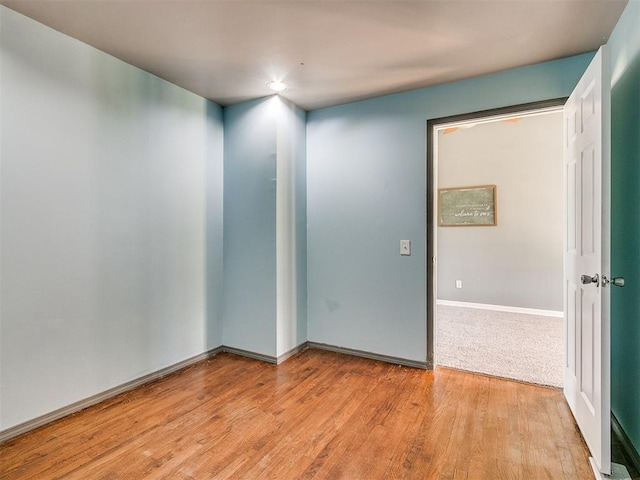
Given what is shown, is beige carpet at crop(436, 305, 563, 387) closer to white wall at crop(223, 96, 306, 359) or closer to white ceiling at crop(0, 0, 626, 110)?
white wall at crop(223, 96, 306, 359)

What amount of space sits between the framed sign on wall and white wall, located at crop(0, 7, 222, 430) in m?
3.71

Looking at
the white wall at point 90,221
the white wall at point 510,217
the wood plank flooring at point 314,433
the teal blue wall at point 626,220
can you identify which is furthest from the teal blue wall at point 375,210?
the white wall at point 510,217

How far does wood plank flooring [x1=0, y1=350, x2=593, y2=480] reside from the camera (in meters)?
1.70

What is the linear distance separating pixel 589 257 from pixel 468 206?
3468mm

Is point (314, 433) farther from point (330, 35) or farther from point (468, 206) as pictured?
point (468, 206)

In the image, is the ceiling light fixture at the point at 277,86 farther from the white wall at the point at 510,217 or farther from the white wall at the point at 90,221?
the white wall at the point at 510,217

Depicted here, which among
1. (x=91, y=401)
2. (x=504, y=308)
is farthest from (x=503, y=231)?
(x=91, y=401)

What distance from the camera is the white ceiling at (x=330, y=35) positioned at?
1.85m

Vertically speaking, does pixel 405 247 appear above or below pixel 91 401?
above

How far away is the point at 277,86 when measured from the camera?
2.87 m

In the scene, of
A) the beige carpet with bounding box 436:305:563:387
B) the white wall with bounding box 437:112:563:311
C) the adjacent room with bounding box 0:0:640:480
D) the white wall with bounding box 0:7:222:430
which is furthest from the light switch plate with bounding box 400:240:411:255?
the white wall with bounding box 437:112:563:311

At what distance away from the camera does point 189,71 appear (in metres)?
2.60

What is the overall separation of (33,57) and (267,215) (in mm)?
1843

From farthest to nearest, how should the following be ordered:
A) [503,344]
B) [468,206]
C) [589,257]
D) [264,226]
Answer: [468,206] → [503,344] → [264,226] → [589,257]
